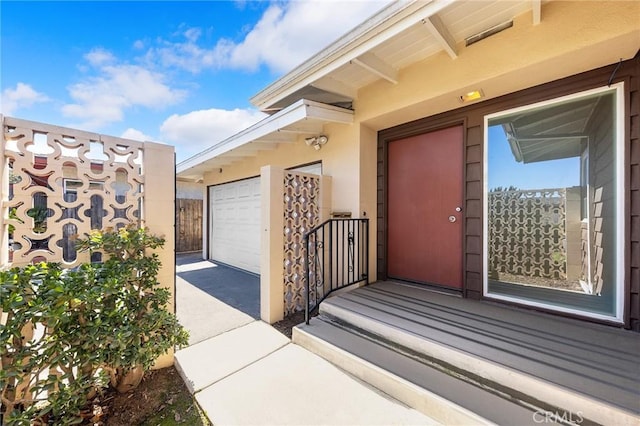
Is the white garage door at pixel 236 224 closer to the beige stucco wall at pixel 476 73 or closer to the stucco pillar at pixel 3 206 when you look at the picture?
the beige stucco wall at pixel 476 73

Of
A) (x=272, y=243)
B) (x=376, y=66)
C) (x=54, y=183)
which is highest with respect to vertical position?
(x=376, y=66)

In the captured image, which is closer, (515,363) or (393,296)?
(515,363)

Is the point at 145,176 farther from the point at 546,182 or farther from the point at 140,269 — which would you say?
the point at 546,182

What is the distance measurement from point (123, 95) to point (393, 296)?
21.2 feet

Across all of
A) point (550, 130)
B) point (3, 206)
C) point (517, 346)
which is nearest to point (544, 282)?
point (517, 346)

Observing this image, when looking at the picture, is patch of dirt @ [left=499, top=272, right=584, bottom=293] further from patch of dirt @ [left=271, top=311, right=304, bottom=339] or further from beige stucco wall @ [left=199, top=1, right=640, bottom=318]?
patch of dirt @ [left=271, top=311, right=304, bottom=339]

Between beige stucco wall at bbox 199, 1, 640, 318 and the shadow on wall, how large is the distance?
6.65ft

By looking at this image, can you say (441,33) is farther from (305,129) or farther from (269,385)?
(269,385)

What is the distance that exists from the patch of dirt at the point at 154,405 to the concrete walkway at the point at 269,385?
0.23 feet

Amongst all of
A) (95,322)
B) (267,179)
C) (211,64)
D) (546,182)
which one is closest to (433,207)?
(546,182)

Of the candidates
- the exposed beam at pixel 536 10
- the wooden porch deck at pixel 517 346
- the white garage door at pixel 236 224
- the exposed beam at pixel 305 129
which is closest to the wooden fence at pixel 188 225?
the white garage door at pixel 236 224

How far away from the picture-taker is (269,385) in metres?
2.01

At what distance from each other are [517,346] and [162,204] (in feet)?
10.7

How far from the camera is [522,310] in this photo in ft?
8.59
